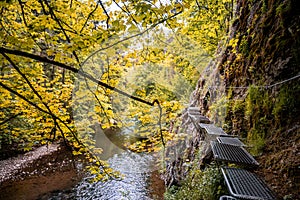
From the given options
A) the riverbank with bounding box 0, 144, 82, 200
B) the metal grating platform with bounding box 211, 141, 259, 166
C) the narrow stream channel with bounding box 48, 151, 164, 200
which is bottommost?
the riverbank with bounding box 0, 144, 82, 200

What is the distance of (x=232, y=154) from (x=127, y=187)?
659 centimetres

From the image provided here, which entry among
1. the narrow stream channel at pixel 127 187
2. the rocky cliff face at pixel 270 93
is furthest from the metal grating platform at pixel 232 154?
the narrow stream channel at pixel 127 187

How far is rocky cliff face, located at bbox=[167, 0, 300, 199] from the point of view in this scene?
2682mm

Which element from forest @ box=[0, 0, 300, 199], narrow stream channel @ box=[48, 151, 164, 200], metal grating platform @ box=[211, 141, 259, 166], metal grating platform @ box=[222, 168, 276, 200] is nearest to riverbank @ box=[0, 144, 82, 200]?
narrow stream channel @ box=[48, 151, 164, 200]

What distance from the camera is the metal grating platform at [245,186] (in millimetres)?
1939

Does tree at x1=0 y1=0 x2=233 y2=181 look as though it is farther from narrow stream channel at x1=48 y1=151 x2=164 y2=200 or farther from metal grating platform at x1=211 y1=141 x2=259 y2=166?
narrow stream channel at x1=48 y1=151 x2=164 y2=200

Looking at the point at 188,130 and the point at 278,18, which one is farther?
the point at 188,130

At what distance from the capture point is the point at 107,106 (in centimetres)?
362

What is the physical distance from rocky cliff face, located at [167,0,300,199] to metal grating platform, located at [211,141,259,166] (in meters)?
0.29

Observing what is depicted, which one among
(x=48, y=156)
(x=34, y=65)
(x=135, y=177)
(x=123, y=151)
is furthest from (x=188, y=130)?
(x=48, y=156)

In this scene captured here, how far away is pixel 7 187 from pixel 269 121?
9422mm

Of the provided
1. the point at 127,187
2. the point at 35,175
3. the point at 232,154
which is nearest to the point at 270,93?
the point at 232,154

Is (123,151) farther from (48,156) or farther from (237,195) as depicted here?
(237,195)

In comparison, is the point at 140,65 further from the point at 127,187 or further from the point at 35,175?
the point at 35,175
